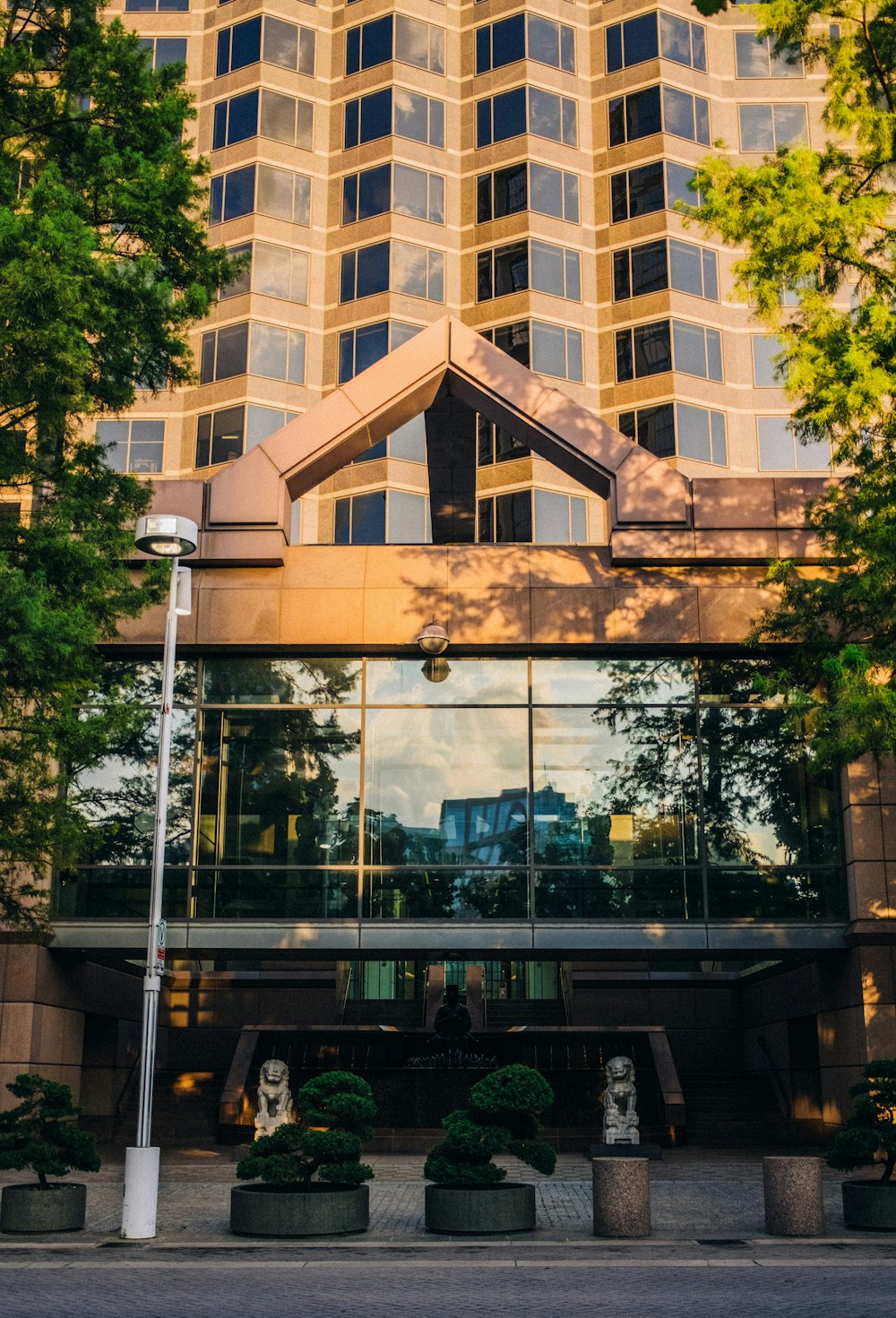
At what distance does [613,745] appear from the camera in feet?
72.0

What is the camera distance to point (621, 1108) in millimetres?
19359

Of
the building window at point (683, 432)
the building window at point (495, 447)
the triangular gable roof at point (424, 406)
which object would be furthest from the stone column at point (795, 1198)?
the building window at point (495, 447)

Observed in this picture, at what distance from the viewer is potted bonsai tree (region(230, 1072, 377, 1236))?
12711mm

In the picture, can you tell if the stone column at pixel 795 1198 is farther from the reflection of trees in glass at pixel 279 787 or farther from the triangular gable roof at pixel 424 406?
the triangular gable roof at pixel 424 406

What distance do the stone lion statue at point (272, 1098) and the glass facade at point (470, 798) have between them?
274 cm

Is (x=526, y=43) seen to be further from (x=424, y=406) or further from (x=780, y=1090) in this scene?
(x=780, y=1090)

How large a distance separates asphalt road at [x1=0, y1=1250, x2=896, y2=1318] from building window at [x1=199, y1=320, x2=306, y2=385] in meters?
37.7

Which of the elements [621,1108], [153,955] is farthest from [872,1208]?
[153,955]

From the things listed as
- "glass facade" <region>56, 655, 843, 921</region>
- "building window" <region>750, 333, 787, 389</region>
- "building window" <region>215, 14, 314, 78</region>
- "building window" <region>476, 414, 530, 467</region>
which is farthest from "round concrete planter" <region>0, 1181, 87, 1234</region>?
"building window" <region>215, 14, 314, 78</region>

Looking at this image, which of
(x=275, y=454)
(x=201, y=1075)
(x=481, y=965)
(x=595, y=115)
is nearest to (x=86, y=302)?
(x=275, y=454)

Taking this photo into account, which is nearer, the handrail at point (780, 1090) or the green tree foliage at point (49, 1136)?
the green tree foliage at point (49, 1136)

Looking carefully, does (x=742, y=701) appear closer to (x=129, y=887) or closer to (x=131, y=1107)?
(x=129, y=887)

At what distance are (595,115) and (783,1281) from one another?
45834 mm

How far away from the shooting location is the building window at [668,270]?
1836 inches
